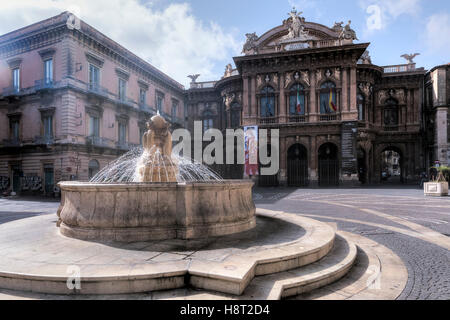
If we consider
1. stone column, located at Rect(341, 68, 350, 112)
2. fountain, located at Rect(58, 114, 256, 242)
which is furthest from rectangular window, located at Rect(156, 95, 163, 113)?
fountain, located at Rect(58, 114, 256, 242)

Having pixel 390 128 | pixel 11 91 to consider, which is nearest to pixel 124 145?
pixel 11 91

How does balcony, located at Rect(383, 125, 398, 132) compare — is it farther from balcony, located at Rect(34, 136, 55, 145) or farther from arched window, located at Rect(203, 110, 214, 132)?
balcony, located at Rect(34, 136, 55, 145)

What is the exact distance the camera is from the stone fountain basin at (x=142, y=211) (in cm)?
442

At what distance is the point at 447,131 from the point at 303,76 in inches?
621

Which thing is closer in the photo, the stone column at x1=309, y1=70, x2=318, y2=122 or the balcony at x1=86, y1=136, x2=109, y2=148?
the balcony at x1=86, y1=136, x2=109, y2=148

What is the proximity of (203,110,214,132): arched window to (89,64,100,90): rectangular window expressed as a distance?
14.0m

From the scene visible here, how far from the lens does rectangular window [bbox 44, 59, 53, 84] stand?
20.1 m

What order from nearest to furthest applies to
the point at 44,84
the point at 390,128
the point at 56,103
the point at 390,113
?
the point at 56,103 → the point at 44,84 → the point at 390,128 → the point at 390,113

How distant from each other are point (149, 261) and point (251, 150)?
854 inches

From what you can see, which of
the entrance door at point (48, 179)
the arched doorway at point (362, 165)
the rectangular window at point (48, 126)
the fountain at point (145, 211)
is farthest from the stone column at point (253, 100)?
the fountain at point (145, 211)

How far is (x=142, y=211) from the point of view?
4465 mm

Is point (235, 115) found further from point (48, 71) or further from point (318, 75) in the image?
point (48, 71)

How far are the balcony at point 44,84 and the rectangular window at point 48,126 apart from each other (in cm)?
224
